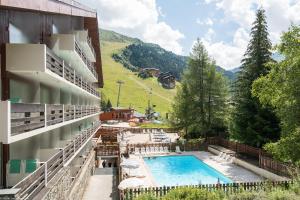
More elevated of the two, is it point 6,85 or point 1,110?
point 6,85

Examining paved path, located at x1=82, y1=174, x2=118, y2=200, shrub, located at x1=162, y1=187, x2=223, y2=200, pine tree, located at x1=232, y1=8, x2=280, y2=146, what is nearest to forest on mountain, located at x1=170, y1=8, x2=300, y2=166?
pine tree, located at x1=232, y1=8, x2=280, y2=146

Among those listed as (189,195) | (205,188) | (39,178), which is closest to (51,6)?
(39,178)

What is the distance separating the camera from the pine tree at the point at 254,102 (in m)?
33.5

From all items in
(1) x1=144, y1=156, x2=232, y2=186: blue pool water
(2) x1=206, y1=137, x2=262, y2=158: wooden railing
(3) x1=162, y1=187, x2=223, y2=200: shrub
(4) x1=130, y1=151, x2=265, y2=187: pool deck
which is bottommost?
(1) x1=144, y1=156, x2=232, y2=186: blue pool water

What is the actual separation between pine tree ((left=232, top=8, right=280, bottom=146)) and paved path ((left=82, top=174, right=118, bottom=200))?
14.9m

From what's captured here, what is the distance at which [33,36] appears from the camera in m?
14.4

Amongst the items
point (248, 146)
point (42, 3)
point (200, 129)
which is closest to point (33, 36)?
point (42, 3)

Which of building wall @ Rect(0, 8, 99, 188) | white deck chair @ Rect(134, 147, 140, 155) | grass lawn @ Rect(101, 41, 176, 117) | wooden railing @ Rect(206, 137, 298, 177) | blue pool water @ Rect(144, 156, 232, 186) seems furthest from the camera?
grass lawn @ Rect(101, 41, 176, 117)

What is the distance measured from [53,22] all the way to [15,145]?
816cm

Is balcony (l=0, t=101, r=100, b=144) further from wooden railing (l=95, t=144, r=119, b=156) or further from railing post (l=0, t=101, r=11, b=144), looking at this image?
wooden railing (l=95, t=144, r=119, b=156)

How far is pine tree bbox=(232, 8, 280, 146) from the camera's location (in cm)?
3347

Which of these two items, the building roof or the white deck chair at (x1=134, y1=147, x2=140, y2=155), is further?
the white deck chair at (x1=134, y1=147, x2=140, y2=155)

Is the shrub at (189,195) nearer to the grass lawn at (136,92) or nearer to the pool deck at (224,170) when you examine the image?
the pool deck at (224,170)

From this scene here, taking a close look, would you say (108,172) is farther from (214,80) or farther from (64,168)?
(214,80)
